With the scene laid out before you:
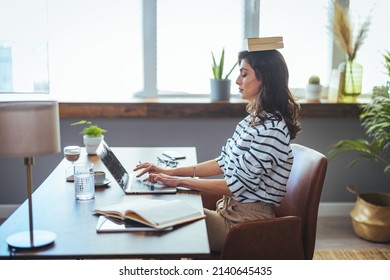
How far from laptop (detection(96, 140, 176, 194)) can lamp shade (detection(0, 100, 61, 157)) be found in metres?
0.47

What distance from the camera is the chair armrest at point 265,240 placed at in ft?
5.60

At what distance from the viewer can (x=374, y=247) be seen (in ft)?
9.68

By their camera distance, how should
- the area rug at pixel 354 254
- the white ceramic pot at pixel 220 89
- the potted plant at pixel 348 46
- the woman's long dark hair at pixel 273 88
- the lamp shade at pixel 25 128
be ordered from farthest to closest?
the white ceramic pot at pixel 220 89
the potted plant at pixel 348 46
the area rug at pixel 354 254
the woman's long dark hair at pixel 273 88
the lamp shade at pixel 25 128

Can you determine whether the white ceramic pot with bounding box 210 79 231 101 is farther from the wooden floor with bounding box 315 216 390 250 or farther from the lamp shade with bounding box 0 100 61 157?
the lamp shade with bounding box 0 100 61 157

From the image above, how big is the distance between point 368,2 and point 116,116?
185cm

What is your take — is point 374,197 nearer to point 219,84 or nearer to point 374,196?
point 374,196

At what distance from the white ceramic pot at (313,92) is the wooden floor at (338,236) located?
817mm

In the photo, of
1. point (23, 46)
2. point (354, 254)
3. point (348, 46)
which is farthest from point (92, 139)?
point (348, 46)

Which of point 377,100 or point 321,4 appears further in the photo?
point 321,4

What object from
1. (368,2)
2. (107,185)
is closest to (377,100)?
(368,2)

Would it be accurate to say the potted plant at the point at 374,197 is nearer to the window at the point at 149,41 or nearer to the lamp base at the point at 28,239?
the window at the point at 149,41

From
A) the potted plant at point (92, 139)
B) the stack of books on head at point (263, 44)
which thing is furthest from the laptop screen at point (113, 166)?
the stack of books on head at point (263, 44)
